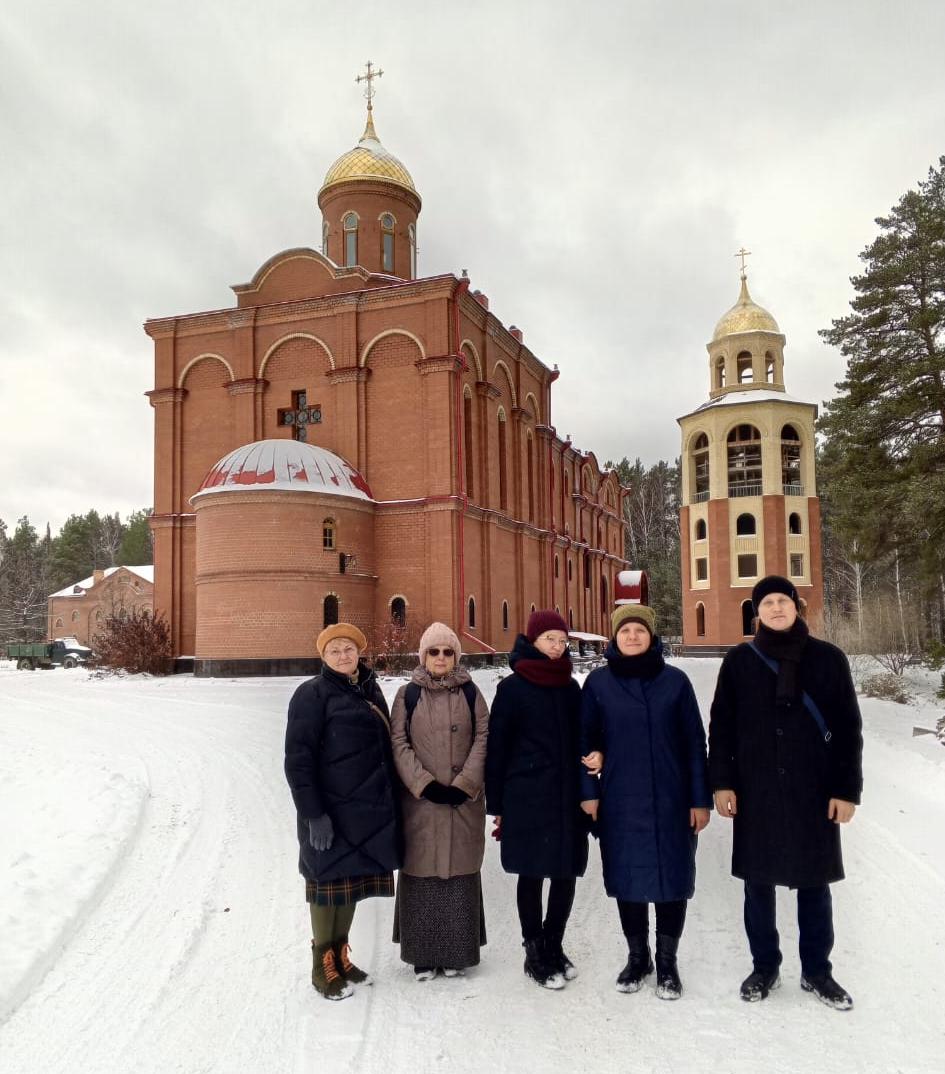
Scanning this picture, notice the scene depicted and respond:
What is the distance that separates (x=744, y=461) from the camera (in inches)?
1531

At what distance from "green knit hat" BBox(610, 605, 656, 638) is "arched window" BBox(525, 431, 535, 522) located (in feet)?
94.0

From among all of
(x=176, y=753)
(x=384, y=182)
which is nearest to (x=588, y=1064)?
(x=176, y=753)

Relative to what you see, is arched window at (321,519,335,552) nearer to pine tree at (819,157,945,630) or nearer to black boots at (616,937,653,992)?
pine tree at (819,157,945,630)

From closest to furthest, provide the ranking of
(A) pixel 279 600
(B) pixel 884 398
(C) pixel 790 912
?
1. (C) pixel 790 912
2. (B) pixel 884 398
3. (A) pixel 279 600

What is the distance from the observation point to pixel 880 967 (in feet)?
14.9

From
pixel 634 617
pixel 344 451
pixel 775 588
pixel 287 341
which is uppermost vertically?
pixel 287 341

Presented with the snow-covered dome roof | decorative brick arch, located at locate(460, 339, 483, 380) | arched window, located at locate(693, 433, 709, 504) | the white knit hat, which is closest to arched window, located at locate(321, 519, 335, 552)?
the snow-covered dome roof

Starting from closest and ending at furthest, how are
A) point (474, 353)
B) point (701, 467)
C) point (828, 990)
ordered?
point (828, 990) < point (474, 353) < point (701, 467)

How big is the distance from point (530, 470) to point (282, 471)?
502 inches

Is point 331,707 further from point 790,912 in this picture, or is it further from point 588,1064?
point 790,912

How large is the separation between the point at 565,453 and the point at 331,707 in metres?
35.9

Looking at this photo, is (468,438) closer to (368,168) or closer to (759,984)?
(368,168)

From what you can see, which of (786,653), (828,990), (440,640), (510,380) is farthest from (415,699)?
(510,380)

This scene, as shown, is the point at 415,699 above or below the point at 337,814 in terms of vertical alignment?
above
